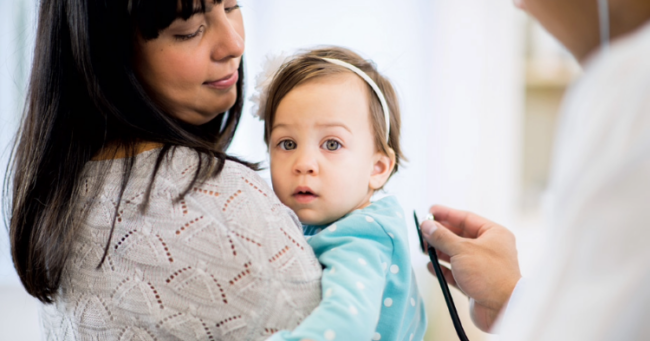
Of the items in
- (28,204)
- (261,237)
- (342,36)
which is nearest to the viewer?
(261,237)

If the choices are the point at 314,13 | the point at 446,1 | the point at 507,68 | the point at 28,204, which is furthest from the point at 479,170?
the point at 28,204

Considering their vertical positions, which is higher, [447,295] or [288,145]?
[288,145]

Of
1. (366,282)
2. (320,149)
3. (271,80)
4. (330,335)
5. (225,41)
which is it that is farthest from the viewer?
(271,80)

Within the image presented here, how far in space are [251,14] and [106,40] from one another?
1588mm

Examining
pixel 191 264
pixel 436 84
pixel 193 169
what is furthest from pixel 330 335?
pixel 436 84

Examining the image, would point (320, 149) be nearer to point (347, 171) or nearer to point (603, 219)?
point (347, 171)

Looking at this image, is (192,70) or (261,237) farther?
(192,70)

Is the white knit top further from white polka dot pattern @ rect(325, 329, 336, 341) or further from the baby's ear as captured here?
the baby's ear

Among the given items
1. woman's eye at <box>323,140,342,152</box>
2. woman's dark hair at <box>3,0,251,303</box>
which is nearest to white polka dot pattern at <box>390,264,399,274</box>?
woman's eye at <box>323,140,342,152</box>

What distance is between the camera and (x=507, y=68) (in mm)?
2650

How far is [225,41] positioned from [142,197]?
331 millimetres

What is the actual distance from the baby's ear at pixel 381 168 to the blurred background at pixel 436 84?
113 cm

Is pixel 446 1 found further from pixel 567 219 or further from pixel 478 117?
pixel 567 219

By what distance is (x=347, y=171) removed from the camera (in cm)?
110
